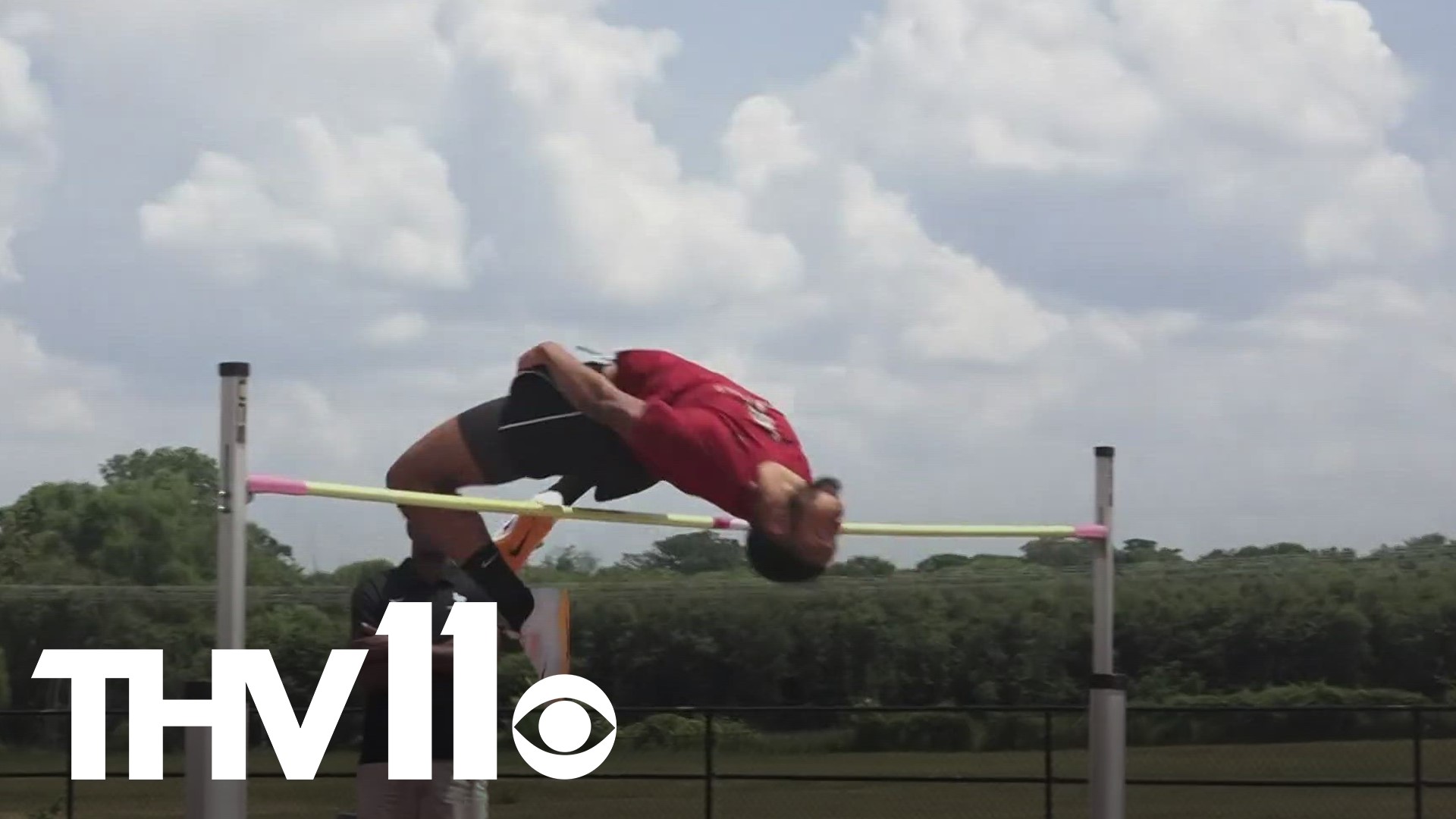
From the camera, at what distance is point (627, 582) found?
14148 mm

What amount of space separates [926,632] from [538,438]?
10663 mm

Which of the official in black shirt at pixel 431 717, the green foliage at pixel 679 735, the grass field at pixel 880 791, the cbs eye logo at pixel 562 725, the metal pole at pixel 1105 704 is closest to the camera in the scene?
the official in black shirt at pixel 431 717

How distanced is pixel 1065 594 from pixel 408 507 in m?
10.5

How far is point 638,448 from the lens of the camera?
5301 mm

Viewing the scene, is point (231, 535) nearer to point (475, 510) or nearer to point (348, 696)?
point (475, 510)

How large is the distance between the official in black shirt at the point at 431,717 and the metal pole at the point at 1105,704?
Answer: 1.73 meters

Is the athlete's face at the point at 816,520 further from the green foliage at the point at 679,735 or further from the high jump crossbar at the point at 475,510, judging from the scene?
the green foliage at the point at 679,735

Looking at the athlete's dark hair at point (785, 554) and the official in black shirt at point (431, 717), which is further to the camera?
the athlete's dark hair at point (785, 554)

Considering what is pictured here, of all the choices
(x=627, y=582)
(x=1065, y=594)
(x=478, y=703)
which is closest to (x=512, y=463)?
(x=478, y=703)

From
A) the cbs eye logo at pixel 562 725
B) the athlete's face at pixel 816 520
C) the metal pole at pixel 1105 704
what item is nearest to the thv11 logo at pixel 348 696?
the athlete's face at pixel 816 520

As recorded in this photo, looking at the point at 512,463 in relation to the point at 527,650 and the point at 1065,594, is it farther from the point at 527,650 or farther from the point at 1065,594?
the point at 1065,594

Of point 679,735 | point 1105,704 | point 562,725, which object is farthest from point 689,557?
point 1105,704

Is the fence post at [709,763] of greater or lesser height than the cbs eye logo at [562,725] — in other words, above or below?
below

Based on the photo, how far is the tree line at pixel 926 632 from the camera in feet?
Result: 46.8
